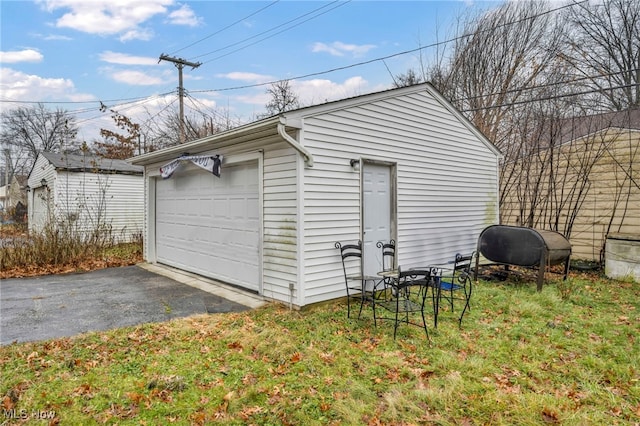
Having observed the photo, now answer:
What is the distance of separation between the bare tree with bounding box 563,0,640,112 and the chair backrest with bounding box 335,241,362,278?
10007mm

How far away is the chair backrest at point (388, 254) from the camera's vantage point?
568 centimetres

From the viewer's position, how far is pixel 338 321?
→ 459cm

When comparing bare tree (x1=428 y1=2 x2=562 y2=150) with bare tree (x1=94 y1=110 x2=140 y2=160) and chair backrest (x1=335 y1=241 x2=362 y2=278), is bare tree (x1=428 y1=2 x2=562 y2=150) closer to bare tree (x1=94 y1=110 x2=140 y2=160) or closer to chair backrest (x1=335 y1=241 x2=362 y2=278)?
chair backrest (x1=335 y1=241 x2=362 y2=278)

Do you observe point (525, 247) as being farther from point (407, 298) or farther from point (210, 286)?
point (210, 286)

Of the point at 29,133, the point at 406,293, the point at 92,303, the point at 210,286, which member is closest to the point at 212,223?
the point at 210,286

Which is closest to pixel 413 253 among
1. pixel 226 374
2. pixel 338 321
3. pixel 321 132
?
pixel 338 321

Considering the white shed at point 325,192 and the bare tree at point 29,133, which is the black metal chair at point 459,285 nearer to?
the white shed at point 325,192

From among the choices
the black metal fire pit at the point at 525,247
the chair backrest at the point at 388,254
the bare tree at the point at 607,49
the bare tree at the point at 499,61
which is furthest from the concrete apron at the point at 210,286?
the bare tree at the point at 607,49

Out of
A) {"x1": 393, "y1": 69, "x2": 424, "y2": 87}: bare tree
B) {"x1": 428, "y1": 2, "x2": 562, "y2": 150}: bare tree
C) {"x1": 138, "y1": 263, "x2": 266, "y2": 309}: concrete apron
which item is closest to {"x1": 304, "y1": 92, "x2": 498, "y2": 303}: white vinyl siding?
{"x1": 138, "y1": 263, "x2": 266, "y2": 309}: concrete apron

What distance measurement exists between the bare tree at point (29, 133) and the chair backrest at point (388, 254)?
34078 mm

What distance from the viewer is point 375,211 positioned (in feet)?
19.2

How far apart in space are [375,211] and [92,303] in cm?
466

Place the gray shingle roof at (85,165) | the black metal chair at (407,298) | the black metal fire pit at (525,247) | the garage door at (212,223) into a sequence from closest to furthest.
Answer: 1. the black metal chair at (407,298)
2. the garage door at (212,223)
3. the black metal fire pit at (525,247)
4. the gray shingle roof at (85,165)

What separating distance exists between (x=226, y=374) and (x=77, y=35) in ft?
32.1
